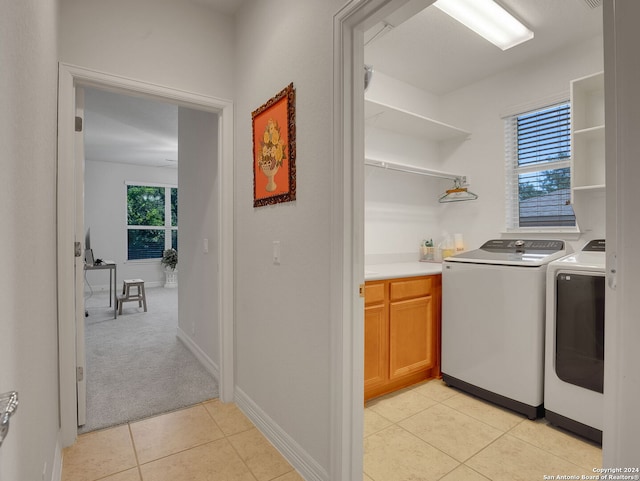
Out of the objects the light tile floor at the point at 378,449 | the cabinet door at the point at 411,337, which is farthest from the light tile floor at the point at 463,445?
the cabinet door at the point at 411,337

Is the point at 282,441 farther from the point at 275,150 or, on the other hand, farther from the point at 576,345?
the point at 576,345

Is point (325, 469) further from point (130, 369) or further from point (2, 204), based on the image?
point (130, 369)

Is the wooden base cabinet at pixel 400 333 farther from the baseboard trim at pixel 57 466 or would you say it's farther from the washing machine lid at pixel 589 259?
the baseboard trim at pixel 57 466

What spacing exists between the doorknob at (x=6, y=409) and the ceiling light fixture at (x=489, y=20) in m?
2.61

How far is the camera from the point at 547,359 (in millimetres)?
2170

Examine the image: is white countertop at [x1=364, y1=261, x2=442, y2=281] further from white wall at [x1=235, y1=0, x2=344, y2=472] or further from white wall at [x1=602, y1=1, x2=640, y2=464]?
white wall at [x1=602, y1=1, x2=640, y2=464]

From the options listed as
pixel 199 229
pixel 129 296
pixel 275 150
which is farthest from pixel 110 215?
pixel 275 150

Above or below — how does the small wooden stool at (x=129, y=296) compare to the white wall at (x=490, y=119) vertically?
below

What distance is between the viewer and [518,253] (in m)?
2.58

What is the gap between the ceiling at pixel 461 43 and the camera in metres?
2.29

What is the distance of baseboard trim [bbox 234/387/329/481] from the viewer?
1648 millimetres

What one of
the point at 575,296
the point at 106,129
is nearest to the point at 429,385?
the point at 575,296

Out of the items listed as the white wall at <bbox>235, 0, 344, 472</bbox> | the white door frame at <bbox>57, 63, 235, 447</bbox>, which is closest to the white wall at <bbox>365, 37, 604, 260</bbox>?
the white wall at <bbox>235, 0, 344, 472</bbox>

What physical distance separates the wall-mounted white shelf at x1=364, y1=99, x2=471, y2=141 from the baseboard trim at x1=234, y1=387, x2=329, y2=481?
226 centimetres
